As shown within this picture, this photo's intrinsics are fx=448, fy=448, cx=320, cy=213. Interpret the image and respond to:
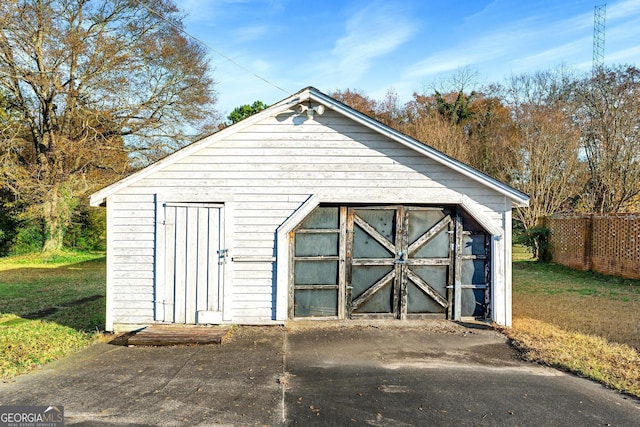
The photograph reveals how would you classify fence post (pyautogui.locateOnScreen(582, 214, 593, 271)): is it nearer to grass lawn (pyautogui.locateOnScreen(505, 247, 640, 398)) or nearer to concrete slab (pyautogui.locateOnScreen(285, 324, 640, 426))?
grass lawn (pyautogui.locateOnScreen(505, 247, 640, 398))

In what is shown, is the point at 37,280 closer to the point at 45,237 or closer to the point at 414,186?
the point at 45,237

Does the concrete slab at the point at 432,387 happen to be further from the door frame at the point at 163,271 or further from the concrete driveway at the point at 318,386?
the door frame at the point at 163,271

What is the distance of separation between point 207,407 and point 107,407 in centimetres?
100

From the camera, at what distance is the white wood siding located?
294 inches

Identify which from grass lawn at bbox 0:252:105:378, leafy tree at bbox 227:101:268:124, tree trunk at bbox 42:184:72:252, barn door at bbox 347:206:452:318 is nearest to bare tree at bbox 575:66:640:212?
barn door at bbox 347:206:452:318

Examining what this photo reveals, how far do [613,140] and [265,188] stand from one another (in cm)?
1827

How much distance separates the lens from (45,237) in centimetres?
2039

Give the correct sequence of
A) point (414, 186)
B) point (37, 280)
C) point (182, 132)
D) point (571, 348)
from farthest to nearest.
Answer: point (182, 132), point (37, 280), point (414, 186), point (571, 348)

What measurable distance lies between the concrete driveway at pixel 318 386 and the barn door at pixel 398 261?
3.44ft

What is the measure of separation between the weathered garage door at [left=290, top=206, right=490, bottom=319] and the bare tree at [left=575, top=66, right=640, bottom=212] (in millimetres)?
15196

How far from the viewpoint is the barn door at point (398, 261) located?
314 inches

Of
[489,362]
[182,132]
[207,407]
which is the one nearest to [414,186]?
[489,362]

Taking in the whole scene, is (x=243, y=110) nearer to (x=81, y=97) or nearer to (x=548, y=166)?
(x=81, y=97)

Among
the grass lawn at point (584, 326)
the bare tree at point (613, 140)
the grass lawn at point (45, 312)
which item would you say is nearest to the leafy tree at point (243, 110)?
the grass lawn at point (45, 312)
